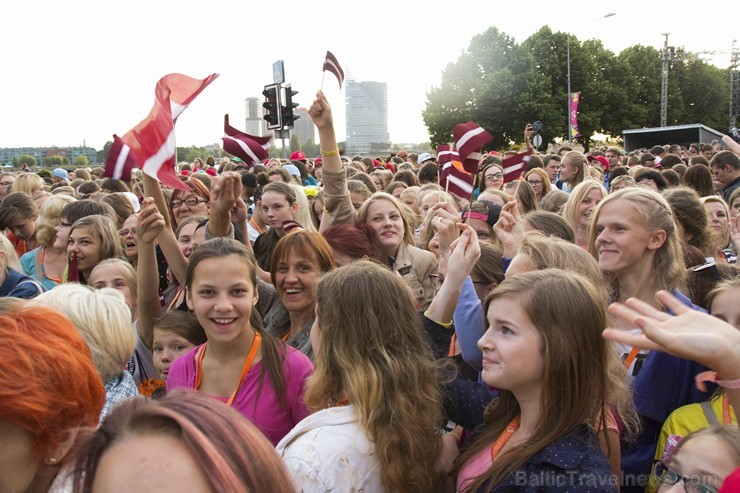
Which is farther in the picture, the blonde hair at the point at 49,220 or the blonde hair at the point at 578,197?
the blonde hair at the point at 49,220

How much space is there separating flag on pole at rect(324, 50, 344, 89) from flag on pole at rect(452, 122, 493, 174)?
104 cm

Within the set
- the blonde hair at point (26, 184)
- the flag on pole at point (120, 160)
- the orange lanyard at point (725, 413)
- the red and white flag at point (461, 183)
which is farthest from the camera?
the blonde hair at point (26, 184)

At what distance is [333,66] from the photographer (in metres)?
5.23

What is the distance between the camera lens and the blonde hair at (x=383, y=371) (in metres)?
2.21

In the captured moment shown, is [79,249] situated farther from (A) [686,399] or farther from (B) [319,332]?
(A) [686,399]

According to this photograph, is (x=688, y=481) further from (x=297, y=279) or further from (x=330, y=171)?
(x=330, y=171)

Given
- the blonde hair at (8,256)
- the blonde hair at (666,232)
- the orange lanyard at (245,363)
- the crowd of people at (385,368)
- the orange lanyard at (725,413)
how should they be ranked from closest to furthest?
the crowd of people at (385,368) < the orange lanyard at (725,413) < the orange lanyard at (245,363) < the blonde hair at (666,232) < the blonde hair at (8,256)

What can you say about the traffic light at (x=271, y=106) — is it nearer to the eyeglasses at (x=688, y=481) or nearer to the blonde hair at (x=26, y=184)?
the blonde hair at (x=26, y=184)

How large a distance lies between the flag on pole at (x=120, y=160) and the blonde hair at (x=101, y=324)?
2327 millimetres

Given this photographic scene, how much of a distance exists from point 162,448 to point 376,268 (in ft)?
4.93

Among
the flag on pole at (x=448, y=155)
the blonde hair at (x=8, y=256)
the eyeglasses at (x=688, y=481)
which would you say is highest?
the flag on pole at (x=448, y=155)

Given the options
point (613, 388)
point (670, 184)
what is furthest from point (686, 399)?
point (670, 184)

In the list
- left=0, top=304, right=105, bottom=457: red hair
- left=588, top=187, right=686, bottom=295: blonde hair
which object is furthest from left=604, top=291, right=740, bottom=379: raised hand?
left=588, top=187, right=686, bottom=295: blonde hair

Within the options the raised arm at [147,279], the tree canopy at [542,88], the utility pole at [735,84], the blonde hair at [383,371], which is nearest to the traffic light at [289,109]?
the raised arm at [147,279]
